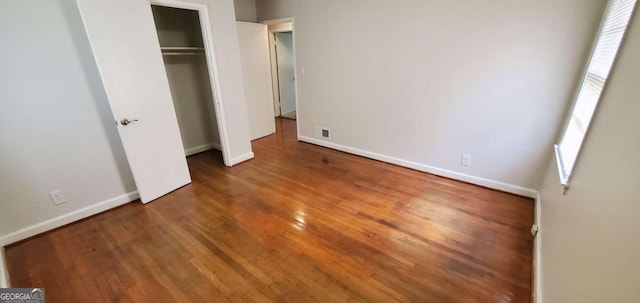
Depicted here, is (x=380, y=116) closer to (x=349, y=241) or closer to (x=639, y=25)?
(x=349, y=241)

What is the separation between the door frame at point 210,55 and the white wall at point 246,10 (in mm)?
1337

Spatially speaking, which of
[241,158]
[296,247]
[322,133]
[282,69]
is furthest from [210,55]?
[282,69]

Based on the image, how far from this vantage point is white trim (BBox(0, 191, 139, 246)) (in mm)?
2139

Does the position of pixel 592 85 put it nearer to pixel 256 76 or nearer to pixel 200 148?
pixel 256 76

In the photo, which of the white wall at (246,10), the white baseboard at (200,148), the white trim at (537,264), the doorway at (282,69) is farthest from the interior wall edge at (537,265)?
the white wall at (246,10)

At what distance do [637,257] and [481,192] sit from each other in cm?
229

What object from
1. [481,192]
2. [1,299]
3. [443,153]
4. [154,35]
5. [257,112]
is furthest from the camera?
[257,112]

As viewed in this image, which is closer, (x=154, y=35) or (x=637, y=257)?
(x=637, y=257)

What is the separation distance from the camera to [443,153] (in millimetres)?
3123

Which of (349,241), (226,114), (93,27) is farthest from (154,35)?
(349,241)

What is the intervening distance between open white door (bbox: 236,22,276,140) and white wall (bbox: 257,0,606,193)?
584 millimetres

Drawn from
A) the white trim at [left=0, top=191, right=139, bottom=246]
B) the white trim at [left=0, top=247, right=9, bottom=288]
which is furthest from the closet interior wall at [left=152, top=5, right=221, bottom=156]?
the white trim at [left=0, top=247, right=9, bottom=288]

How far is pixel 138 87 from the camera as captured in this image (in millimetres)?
2455

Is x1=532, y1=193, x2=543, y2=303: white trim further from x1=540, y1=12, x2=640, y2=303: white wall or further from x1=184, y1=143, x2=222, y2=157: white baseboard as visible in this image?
x1=184, y1=143, x2=222, y2=157: white baseboard
